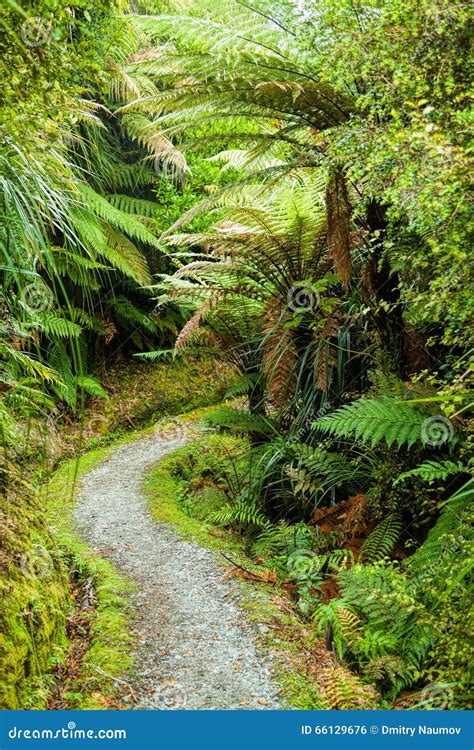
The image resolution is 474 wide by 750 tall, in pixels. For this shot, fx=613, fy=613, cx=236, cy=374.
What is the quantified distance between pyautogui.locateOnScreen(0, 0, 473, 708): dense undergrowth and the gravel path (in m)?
0.33

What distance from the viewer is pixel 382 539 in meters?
2.88

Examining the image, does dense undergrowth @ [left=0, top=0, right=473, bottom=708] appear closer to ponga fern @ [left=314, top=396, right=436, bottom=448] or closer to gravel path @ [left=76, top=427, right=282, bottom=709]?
ponga fern @ [left=314, top=396, right=436, bottom=448]

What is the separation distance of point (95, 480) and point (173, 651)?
2.61 meters

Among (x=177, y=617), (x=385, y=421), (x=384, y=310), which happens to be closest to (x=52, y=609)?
(x=177, y=617)

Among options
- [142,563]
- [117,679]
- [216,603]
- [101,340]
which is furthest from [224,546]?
[101,340]

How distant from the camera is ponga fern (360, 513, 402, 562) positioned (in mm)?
2814

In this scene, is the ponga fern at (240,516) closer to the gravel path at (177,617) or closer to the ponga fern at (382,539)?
the gravel path at (177,617)

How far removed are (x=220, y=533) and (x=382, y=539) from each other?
118cm

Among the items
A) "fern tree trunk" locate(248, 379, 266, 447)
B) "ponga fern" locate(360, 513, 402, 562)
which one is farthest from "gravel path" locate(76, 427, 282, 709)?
"fern tree trunk" locate(248, 379, 266, 447)

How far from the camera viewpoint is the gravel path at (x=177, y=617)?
2.11 meters

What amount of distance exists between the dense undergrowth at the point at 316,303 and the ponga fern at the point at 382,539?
0.5 inches

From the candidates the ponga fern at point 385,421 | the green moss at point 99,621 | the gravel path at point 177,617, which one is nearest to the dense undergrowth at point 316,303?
the ponga fern at point 385,421

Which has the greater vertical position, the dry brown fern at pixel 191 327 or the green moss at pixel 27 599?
the dry brown fern at pixel 191 327

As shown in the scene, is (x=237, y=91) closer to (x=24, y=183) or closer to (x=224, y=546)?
(x=24, y=183)
